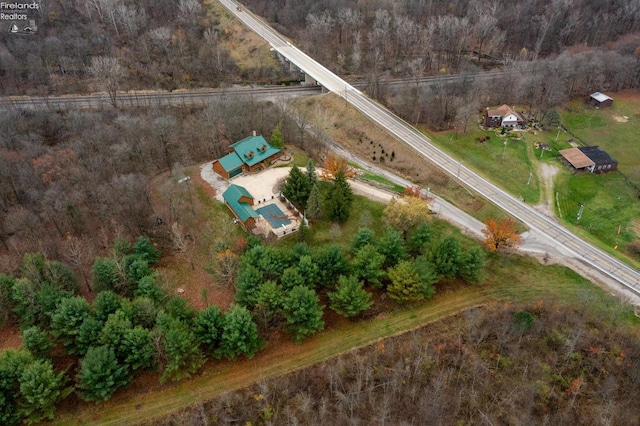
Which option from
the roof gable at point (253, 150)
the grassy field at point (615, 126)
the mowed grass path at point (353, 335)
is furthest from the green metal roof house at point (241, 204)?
the grassy field at point (615, 126)

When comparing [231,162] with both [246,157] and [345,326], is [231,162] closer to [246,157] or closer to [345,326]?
[246,157]

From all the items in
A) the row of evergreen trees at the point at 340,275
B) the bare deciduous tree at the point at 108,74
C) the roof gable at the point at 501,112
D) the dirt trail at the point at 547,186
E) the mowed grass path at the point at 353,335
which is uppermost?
the bare deciduous tree at the point at 108,74

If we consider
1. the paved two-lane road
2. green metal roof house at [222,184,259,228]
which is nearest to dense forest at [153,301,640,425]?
the paved two-lane road

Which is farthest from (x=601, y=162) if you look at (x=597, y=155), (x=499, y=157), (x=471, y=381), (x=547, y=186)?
(x=471, y=381)

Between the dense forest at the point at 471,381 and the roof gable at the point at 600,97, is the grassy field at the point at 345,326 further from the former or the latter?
the roof gable at the point at 600,97

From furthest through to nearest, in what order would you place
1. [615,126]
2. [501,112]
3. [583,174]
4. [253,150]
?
[615,126] < [501,112] < [583,174] < [253,150]
